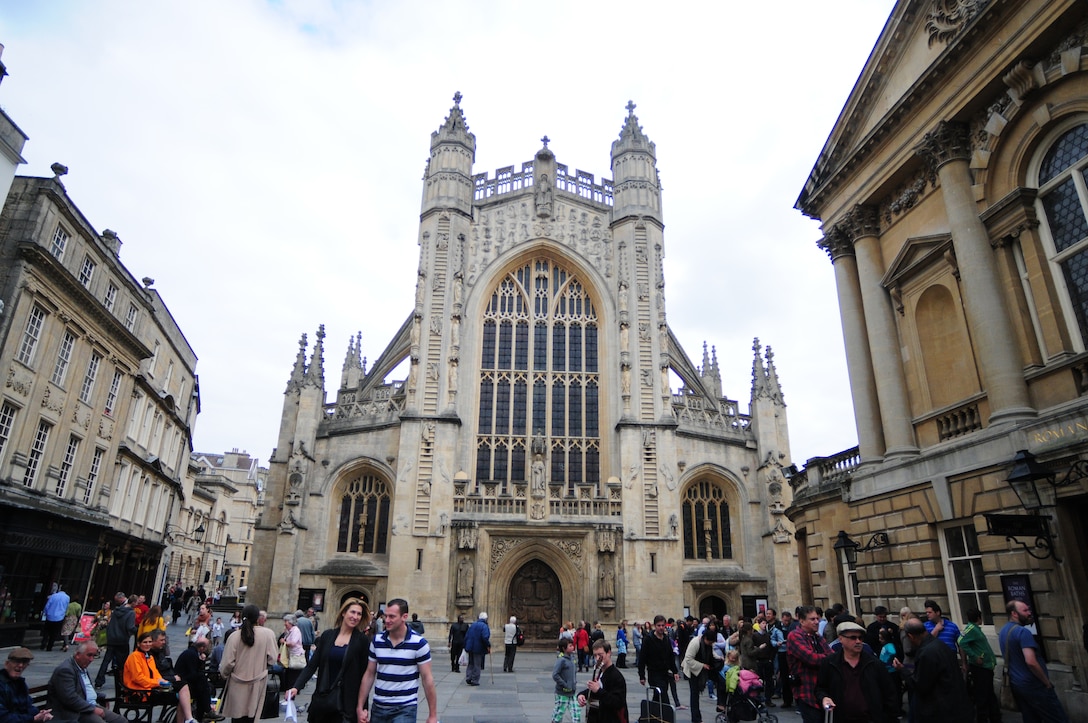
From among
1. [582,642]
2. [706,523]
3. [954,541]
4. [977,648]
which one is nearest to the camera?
[977,648]

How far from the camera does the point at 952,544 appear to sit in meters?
11.2

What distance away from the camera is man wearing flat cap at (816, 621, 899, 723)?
582 centimetres

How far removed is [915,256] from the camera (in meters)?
13.1

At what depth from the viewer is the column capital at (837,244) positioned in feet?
49.4

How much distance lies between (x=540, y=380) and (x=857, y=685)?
23.4 meters

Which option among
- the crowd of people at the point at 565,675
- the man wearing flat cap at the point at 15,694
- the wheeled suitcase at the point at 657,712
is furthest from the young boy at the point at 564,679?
the man wearing flat cap at the point at 15,694

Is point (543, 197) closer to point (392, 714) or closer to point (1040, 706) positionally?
point (1040, 706)

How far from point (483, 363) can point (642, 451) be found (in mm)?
7798

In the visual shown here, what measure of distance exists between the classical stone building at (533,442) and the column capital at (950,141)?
1643 centimetres

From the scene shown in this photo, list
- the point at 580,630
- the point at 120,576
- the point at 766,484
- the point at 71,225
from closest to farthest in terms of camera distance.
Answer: the point at 580,630
the point at 71,225
the point at 120,576
the point at 766,484

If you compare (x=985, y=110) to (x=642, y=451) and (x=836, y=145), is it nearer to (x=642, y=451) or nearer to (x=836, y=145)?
(x=836, y=145)

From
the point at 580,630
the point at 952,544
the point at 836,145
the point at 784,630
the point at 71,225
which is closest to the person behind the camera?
the point at 952,544

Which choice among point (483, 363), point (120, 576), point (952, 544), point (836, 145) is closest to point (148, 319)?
point (120, 576)

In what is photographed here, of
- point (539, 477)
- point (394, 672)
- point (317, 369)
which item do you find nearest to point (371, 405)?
point (317, 369)
